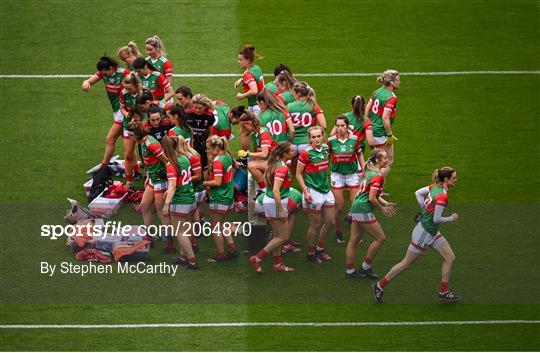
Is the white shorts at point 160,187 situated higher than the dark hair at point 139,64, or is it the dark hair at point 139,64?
the dark hair at point 139,64

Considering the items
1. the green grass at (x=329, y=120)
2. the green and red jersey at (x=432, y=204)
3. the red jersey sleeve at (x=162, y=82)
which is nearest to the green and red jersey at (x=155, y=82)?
the red jersey sleeve at (x=162, y=82)

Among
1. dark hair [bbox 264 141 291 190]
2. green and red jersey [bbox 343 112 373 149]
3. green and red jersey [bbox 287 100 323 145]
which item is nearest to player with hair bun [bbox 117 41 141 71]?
green and red jersey [bbox 287 100 323 145]

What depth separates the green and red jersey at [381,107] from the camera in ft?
60.4

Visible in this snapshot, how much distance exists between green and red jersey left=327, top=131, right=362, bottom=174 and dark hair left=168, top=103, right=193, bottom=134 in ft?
6.64

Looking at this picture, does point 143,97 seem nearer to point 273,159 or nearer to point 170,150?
point 170,150

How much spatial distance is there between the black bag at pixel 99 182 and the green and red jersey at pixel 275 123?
2.72 meters

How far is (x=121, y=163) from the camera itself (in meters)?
19.5

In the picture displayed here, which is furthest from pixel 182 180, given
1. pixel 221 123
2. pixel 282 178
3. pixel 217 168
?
pixel 221 123

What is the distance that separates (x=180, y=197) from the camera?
1627cm

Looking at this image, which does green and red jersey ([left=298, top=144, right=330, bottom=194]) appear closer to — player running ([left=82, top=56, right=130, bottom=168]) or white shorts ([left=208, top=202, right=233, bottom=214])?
white shorts ([left=208, top=202, right=233, bottom=214])

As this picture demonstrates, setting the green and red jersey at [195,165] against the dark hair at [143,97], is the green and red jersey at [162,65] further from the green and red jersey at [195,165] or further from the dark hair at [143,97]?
the green and red jersey at [195,165]

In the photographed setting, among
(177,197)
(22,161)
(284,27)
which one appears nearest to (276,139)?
(177,197)

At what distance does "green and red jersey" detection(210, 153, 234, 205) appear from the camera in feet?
53.7

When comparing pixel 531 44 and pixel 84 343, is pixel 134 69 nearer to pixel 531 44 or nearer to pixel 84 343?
pixel 84 343
